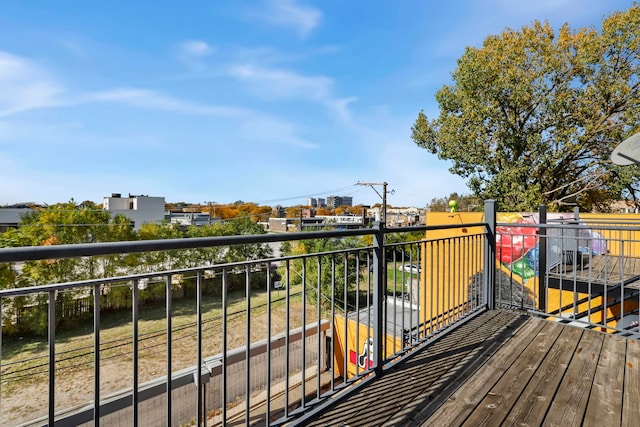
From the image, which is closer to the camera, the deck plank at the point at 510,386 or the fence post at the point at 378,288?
the deck plank at the point at 510,386

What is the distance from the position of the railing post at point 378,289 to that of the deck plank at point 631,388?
4.31ft

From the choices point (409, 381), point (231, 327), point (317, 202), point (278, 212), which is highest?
point (317, 202)

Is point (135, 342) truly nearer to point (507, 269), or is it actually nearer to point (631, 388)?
point (631, 388)

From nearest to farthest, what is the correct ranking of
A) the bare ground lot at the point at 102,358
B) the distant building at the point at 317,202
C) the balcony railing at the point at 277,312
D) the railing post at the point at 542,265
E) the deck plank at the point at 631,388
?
the balcony railing at the point at 277,312, the deck plank at the point at 631,388, the railing post at the point at 542,265, the bare ground lot at the point at 102,358, the distant building at the point at 317,202

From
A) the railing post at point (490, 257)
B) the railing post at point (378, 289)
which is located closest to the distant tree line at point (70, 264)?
the railing post at point (490, 257)

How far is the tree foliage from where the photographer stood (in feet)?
36.2

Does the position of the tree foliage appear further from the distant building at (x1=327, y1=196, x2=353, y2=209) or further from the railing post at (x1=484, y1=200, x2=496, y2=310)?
the distant building at (x1=327, y1=196, x2=353, y2=209)

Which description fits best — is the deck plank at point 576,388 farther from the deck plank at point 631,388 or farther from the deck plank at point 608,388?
the deck plank at point 631,388

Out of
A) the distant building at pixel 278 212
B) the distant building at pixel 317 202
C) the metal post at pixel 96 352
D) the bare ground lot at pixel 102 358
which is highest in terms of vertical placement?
the distant building at pixel 317 202

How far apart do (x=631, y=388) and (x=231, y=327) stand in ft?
67.9

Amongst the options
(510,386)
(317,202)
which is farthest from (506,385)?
(317,202)

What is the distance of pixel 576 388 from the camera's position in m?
1.99

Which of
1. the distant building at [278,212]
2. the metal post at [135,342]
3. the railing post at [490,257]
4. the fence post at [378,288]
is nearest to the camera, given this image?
the metal post at [135,342]

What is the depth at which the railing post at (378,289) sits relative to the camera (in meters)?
2.13
